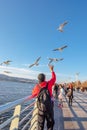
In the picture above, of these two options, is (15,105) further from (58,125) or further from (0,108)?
(58,125)

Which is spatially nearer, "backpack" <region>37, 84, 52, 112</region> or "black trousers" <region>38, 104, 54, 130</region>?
"backpack" <region>37, 84, 52, 112</region>

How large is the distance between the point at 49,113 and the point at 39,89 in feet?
1.95

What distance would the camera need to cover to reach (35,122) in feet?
25.6

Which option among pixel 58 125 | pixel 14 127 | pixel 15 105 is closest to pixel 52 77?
pixel 15 105

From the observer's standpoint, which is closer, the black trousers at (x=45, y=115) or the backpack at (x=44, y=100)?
the backpack at (x=44, y=100)

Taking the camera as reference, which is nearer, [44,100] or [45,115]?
[44,100]

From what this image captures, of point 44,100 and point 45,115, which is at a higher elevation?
point 44,100

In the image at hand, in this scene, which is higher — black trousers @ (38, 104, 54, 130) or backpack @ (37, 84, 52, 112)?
backpack @ (37, 84, 52, 112)

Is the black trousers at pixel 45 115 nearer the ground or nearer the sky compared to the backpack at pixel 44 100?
nearer the ground

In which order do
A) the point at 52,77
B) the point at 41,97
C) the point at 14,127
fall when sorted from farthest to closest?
the point at 52,77, the point at 41,97, the point at 14,127

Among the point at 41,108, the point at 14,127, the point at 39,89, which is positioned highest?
the point at 39,89

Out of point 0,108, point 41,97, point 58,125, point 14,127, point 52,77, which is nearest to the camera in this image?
point 0,108

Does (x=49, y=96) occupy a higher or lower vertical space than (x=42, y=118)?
higher

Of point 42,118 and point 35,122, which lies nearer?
point 42,118
